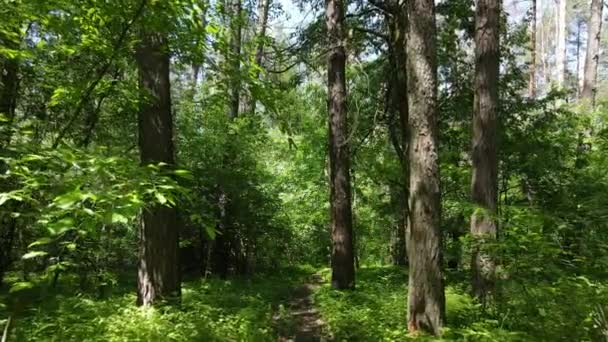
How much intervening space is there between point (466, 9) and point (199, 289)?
31.1 ft

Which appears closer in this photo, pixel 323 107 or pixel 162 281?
pixel 162 281

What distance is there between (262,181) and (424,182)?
1004 centimetres

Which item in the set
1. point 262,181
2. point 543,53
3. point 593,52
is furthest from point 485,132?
point 543,53

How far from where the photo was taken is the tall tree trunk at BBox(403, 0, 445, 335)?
16.7 feet

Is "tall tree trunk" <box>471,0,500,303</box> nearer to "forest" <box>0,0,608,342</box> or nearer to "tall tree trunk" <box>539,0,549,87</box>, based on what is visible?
"forest" <box>0,0,608,342</box>

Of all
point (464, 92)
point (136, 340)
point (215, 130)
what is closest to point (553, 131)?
point (464, 92)

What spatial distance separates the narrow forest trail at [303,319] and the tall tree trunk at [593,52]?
12.1 metres

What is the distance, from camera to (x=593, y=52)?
1655 cm

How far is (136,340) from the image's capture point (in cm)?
442

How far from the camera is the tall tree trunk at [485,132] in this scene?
7.25 metres

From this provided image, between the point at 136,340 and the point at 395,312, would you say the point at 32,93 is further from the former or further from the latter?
the point at 395,312

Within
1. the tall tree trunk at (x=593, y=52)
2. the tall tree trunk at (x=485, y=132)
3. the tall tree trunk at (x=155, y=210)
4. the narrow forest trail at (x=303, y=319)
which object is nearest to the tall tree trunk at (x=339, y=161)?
the narrow forest trail at (x=303, y=319)

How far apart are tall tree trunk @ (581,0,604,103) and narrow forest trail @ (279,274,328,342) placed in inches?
476

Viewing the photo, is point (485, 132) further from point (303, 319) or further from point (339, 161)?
point (303, 319)
